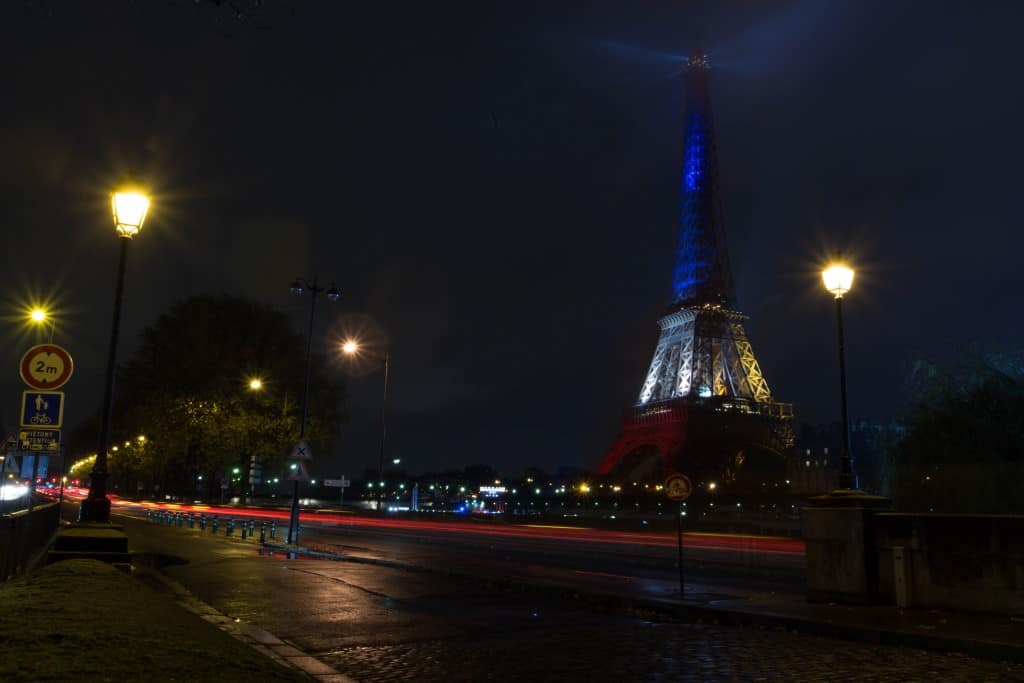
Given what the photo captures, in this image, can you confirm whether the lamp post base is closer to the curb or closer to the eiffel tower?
the curb

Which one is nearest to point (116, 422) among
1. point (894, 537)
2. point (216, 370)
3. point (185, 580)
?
point (216, 370)

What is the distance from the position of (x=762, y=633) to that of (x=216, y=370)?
43062mm

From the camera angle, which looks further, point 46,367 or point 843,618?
point 46,367

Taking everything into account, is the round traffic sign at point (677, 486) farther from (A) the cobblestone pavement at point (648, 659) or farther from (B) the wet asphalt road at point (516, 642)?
(A) the cobblestone pavement at point (648, 659)

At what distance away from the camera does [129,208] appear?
47.8 ft

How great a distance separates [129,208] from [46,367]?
3432 millimetres

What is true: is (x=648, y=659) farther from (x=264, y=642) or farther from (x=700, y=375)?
(x=700, y=375)

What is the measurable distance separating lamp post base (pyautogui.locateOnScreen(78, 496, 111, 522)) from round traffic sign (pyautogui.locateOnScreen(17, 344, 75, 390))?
2.93m

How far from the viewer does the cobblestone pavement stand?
8.39m

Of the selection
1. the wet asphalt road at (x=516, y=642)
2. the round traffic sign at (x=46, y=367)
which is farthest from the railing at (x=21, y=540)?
the wet asphalt road at (x=516, y=642)

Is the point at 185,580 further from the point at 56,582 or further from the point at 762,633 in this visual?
the point at 762,633

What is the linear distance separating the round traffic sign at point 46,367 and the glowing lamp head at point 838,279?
12.2 metres

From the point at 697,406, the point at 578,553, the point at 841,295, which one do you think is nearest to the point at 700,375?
the point at 697,406

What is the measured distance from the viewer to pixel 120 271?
15094 mm
